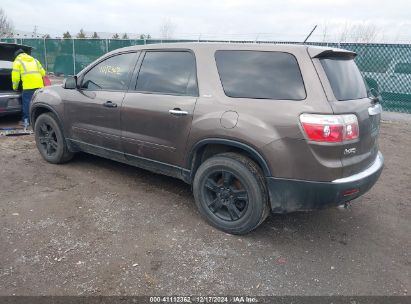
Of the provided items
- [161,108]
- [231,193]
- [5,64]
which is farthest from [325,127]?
[5,64]

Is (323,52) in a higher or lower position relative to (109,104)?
higher

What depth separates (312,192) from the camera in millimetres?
2877

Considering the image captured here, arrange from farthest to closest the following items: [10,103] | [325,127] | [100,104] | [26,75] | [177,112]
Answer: [10,103]
[26,75]
[100,104]
[177,112]
[325,127]

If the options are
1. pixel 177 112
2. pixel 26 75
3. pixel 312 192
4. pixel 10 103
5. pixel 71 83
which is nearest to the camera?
pixel 312 192

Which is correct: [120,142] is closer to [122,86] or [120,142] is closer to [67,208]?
[122,86]

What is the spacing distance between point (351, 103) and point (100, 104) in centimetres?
283

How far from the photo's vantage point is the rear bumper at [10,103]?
6789 millimetres

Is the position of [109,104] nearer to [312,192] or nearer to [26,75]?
[312,192]

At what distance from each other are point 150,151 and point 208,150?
0.74m

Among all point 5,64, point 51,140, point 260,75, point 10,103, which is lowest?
point 51,140

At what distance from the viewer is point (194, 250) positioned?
3088mm

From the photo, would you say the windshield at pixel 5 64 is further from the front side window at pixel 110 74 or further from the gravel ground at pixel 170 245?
the front side window at pixel 110 74

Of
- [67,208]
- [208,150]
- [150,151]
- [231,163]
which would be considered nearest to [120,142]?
[150,151]

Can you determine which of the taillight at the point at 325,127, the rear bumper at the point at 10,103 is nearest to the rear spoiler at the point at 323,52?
the taillight at the point at 325,127
